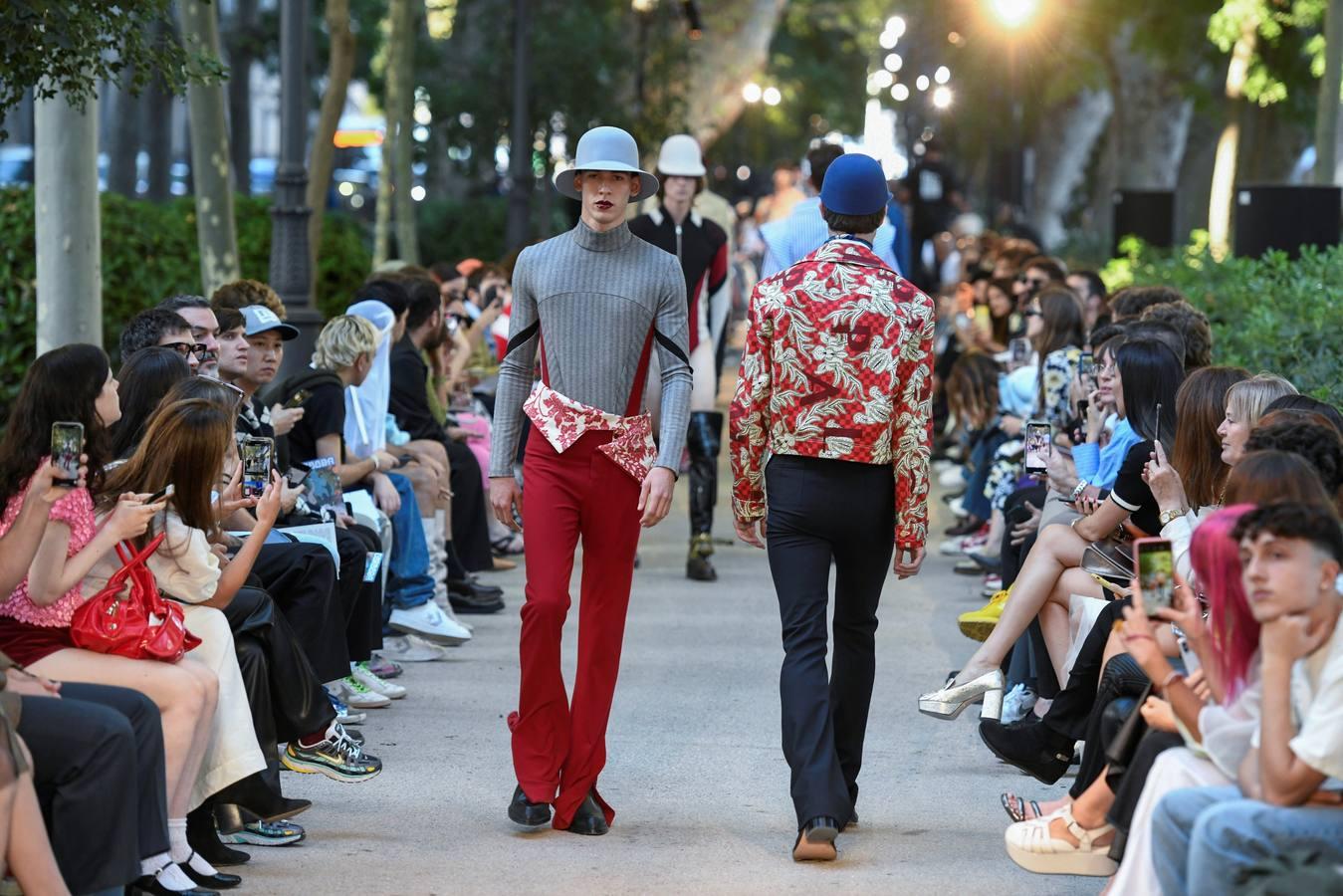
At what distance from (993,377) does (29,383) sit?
8058mm

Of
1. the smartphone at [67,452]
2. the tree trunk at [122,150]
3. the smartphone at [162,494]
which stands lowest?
the smartphone at [162,494]

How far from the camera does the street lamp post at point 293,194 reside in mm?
11867

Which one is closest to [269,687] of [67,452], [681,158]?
[67,452]

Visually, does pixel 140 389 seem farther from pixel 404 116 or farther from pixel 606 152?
pixel 404 116

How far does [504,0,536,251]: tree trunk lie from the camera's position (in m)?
22.4

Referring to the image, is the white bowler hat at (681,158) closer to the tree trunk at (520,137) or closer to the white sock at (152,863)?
the white sock at (152,863)

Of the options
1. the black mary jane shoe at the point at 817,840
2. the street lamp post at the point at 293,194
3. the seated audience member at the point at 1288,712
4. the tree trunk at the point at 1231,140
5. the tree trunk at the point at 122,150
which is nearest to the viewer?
the seated audience member at the point at 1288,712

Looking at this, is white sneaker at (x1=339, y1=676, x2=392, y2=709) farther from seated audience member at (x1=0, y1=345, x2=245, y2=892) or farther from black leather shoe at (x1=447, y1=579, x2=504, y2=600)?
black leather shoe at (x1=447, y1=579, x2=504, y2=600)

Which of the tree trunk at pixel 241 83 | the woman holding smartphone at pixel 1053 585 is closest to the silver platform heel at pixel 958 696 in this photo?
the woman holding smartphone at pixel 1053 585

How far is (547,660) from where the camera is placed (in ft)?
21.0

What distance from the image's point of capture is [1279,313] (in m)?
9.88

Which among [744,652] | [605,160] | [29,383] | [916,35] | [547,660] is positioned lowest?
[744,652]

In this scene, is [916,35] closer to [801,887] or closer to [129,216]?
[129,216]

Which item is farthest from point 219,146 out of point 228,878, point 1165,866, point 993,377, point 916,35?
point 916,35
